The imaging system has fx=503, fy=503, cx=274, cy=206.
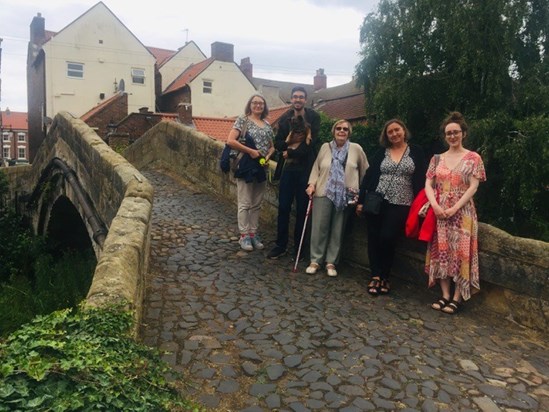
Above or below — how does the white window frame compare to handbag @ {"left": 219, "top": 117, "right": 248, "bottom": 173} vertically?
above

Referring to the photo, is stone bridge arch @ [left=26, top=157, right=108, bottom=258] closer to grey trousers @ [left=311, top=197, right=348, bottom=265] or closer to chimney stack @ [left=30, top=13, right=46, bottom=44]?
grey trousers @ [left=311, top=197, right=348, bottom=265]

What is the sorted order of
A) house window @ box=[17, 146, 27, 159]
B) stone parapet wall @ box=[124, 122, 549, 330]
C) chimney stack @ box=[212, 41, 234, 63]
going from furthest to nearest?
house window @ box=[17, 146, 27, 159] → chimney stack @ box=[212, 41, 234, 63] → stone parapet wall @ box=[124, 122, 549, 330]

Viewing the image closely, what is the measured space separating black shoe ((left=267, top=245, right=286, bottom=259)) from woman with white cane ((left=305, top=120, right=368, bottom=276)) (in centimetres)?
47

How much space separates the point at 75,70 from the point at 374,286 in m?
32.2

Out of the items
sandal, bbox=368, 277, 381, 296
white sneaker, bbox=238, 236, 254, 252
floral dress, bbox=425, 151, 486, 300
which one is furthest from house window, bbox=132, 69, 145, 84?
floral dress, bbox=425, 151, 486, 300

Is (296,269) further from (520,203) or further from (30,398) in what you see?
(520,203)

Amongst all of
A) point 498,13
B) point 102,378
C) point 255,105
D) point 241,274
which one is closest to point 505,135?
point 498,13

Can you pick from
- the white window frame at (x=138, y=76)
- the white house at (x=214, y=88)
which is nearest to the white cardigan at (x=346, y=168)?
the white house at (x=214, y=88)

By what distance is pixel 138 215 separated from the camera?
468 centimetres

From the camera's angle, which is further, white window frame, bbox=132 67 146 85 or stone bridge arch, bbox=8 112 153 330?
white window frame, bbox=132 67 146 85

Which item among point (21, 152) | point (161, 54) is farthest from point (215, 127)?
point (21, 152)

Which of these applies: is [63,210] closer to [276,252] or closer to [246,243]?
[246,243]

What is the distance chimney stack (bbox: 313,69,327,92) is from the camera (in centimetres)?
5494

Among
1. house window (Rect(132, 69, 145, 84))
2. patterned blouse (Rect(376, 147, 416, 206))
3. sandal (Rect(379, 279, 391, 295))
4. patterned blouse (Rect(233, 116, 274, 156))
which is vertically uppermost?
house window (Rect(132, 69, 145, 84))
